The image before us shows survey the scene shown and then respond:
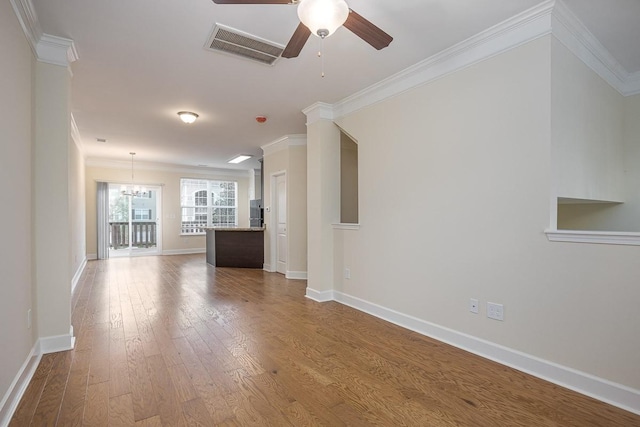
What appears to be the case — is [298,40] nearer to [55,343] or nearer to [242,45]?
[242,45]

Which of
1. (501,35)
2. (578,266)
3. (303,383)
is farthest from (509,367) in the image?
(501,35)

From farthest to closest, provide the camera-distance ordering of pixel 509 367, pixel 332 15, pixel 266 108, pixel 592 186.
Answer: pixel 266 108 < pixel 592 186 < pixel 509 367 < pixel 332 15

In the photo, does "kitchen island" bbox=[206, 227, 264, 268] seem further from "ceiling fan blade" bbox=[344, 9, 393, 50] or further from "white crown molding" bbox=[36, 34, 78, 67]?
"ceiling fan blade" bbox=[344, 9, 393, 50]

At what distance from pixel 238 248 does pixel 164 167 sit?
3884 millimetres

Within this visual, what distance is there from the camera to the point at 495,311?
2445 millimetres

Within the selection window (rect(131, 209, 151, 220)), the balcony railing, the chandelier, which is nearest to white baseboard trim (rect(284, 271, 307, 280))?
the chandelier

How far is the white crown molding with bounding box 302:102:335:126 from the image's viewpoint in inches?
159

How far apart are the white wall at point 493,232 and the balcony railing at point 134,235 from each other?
815 cm

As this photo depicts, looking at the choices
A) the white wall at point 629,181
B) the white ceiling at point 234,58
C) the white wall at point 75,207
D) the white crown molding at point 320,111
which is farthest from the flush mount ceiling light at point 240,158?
the white wall at point 629,181

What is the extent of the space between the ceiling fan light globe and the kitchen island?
5541mm

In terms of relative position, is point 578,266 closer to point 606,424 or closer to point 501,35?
point 606,424

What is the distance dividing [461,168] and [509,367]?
1.60m

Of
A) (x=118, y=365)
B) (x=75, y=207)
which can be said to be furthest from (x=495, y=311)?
(x=75, y=207)

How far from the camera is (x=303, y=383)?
2113mm
